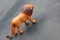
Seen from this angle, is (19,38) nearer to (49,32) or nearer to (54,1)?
(49,32)

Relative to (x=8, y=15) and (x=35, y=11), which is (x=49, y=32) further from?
(x=8, y=15)

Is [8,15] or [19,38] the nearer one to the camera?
[19,38]

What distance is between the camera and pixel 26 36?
2.79 ft

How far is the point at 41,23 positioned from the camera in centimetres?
87

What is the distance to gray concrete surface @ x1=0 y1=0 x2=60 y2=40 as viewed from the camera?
0.81m

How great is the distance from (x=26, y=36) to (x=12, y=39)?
7 cm

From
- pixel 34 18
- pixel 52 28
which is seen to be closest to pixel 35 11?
pixel 34 18

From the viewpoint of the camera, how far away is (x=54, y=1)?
935mm

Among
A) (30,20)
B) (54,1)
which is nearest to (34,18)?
(30,20)

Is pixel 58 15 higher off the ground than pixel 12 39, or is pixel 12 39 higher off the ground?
pixel 58 15

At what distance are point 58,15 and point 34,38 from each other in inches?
6.0

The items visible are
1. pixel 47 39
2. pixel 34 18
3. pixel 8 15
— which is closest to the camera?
pixel 47 39

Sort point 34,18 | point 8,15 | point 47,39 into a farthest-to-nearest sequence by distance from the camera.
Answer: point 8,15, point 34,18, point 47,39

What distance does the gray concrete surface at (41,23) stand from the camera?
81 centimetres
